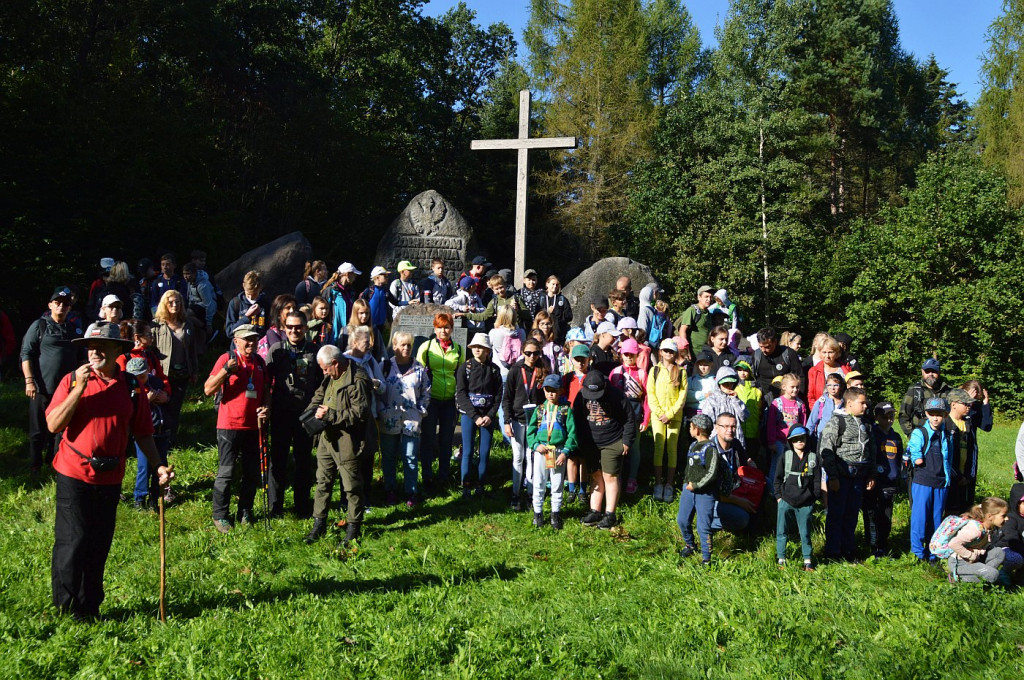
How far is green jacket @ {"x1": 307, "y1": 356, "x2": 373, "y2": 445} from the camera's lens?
22.4 ft

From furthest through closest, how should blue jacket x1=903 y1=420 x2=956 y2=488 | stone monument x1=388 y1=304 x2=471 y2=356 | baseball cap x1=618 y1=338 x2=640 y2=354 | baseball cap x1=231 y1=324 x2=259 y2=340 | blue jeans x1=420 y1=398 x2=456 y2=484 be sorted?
1. stone monument x1=388 y1=304 x2=471 y2=356
2. baseball cap x1=618 y1=338 x2=640 y2=354
3. blue jeans x1=420 y1=398 x2=456 y2=484
4. blue jacket x1=903 y1=420 x2=956 y2=488
5. baseball cap x1=231 y1=324 x2=259 y2=340

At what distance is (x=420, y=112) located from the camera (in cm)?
2747

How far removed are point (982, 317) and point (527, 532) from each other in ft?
52.8

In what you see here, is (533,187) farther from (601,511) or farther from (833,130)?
(601,511)

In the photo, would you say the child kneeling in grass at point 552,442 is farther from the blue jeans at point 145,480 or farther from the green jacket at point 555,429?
the blue jeans at point 145,480

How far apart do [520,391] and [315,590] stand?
281 cm

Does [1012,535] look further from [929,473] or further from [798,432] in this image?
[798,432]

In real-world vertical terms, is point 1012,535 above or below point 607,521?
above

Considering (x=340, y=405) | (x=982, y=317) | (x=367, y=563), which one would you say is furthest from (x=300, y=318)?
(x=982, y=317)

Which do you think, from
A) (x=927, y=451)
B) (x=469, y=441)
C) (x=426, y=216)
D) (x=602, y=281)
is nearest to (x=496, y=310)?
(x=469, y=441)

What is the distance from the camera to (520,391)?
7.84 meters

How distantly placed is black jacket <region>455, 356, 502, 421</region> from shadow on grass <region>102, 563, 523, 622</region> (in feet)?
6.22

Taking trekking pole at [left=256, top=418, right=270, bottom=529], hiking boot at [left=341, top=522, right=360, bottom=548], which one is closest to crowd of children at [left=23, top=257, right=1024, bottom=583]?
hiking boot at [left=341, top=522, right=360, bottom=548]

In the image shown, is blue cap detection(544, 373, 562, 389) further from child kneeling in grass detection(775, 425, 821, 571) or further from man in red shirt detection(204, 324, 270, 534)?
man in red shirt detection(204, 324, 270, 534)
